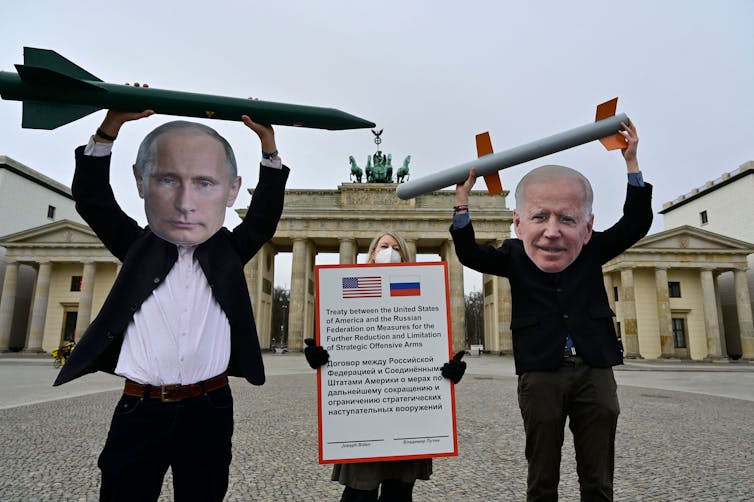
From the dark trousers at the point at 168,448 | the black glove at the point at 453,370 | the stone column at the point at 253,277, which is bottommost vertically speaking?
the dark trousers at the point at 168,448

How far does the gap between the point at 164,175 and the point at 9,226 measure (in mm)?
54348

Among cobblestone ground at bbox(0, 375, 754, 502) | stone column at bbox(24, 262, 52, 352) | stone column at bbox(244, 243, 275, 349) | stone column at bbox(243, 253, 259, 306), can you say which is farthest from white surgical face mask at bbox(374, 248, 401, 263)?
stone column at bbox(24, 262, 52, 352)

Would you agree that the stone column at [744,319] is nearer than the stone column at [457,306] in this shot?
Yes

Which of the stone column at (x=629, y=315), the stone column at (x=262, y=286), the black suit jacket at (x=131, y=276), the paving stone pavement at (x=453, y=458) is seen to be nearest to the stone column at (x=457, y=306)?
the stone column at (x=629, y=315)

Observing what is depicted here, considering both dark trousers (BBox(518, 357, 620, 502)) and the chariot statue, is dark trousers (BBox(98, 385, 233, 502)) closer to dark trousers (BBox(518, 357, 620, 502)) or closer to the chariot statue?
dark trousers (BBox(518, 357, 620, 502))

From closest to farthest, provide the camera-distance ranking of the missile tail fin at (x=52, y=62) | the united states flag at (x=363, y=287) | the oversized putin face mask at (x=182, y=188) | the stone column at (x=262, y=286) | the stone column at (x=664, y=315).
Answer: the oversized putin face mask at (x=182, y=188) → the missile tail fin at (x=52, y=62) → the united states flag at (x=363, y=287) → the stone column at (x=664, y=315) → the stone column at (x=262, y=286)

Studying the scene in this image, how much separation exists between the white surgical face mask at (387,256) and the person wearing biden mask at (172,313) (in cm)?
92

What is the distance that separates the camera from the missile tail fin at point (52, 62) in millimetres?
2723

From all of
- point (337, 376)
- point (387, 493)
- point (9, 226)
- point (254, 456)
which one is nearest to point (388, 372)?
point (337, 376)

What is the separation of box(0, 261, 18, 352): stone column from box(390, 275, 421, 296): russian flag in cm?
4852

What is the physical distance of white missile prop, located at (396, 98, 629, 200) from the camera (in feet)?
10.8

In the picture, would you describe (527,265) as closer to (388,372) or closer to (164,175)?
(388,372)

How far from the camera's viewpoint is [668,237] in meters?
38.3

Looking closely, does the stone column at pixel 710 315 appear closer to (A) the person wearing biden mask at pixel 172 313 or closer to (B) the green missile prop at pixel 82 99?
(A) the person wearing biden mask at pixel 172 313
